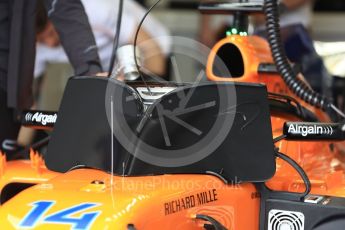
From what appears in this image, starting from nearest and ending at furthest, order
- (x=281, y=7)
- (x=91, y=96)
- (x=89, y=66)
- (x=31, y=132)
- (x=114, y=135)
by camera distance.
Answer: (x=114, y=135), (x=91, y=96), (x=89, y=66), (x=281, y=7), (x=31, y=132)

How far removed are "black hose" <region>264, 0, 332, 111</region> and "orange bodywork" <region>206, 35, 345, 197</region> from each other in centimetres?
5

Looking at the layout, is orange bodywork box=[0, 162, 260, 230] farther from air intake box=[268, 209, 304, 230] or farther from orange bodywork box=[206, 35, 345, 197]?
orange bodywork box=[206, 35, 345, 197]

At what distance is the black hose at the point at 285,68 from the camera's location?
2.62 metres

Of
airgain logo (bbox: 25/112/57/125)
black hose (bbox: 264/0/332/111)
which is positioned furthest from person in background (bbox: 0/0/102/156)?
black hose (bbox: 264/0/332/111)

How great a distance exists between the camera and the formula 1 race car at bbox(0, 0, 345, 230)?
5.88 ft

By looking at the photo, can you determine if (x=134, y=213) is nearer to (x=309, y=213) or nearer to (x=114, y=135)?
(x=114, y=135)

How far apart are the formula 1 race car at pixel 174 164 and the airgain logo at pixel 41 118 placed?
19 centimetres

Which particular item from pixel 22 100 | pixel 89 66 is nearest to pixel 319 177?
pixel 89 66

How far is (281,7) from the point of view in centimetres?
286

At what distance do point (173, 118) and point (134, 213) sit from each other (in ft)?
1.17

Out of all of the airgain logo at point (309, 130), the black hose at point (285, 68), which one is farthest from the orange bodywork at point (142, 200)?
the black hose at point (285, 68)

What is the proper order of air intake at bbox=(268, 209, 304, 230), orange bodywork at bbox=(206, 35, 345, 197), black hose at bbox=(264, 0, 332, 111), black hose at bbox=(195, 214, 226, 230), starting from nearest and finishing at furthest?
black hose at bbox=(195, 214, 226, 230) → air intake at bbox=(268, 209, 304, 230) → orange bodywork at bbox=(206, 35, 345, 197) → black hose at bbox=(264, 0, 332, 111)

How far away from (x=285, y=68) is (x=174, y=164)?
31.9 inches

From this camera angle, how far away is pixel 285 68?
8.60 feet
